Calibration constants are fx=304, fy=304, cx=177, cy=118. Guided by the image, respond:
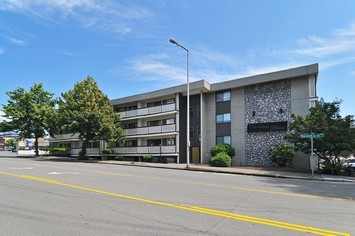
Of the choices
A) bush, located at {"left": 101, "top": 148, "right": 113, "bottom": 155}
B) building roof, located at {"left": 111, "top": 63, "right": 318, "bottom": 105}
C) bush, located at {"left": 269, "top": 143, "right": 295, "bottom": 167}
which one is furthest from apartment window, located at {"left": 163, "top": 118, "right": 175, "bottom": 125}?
bush, located at {"left": 269, "top": 143, "right": 295, "bottom": 167}

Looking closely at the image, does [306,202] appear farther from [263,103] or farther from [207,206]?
[263,103]

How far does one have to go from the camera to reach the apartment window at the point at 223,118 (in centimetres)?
3227

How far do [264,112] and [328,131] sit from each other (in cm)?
831

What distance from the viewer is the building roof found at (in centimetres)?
2700

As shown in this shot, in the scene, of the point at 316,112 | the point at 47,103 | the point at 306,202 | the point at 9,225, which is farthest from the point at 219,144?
the point at 47,103

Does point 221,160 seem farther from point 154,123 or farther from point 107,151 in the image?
point 107,151

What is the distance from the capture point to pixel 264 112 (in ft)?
98.0

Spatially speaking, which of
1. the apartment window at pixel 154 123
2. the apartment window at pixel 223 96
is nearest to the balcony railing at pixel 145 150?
the apartment window at pixel 154 123

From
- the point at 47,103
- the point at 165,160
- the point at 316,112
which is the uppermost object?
the point at 47,103

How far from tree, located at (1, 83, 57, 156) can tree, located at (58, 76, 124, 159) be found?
8.50 meters

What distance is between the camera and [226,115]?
107ft

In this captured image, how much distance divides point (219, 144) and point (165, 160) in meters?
6.82

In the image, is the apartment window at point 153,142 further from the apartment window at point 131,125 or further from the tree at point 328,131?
the tree at point 328,131

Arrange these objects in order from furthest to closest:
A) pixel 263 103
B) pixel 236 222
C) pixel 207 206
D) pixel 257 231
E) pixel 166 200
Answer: pixel 263 103, pixel 166 200, pixel 207 206, pixel 236 222, pixel 257 231
